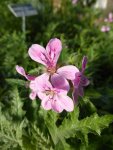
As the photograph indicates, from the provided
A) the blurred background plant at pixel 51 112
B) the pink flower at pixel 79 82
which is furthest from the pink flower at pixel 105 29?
the pink flower at pixel 79 82

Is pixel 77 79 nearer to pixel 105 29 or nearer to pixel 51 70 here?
pixel 51 70

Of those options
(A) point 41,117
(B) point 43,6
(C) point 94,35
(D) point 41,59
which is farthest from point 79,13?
(D) point 41,59

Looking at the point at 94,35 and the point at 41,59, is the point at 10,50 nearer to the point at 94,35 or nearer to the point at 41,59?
the point at 94,35

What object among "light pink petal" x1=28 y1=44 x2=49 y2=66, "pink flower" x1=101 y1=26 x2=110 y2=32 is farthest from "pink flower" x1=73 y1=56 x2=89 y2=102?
"pink flower" x1=101 y1=26 x2=110 y2=32

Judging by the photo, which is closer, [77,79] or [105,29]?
[77,79]

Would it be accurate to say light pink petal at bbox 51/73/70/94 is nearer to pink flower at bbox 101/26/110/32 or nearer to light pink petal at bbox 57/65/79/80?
light pink petal at bbox 57/65/79/80

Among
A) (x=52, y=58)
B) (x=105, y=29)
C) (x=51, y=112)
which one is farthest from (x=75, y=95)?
(x=105, y=29)

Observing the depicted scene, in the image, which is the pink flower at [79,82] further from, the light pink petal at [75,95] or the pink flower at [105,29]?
the pink flower at [105,29]
